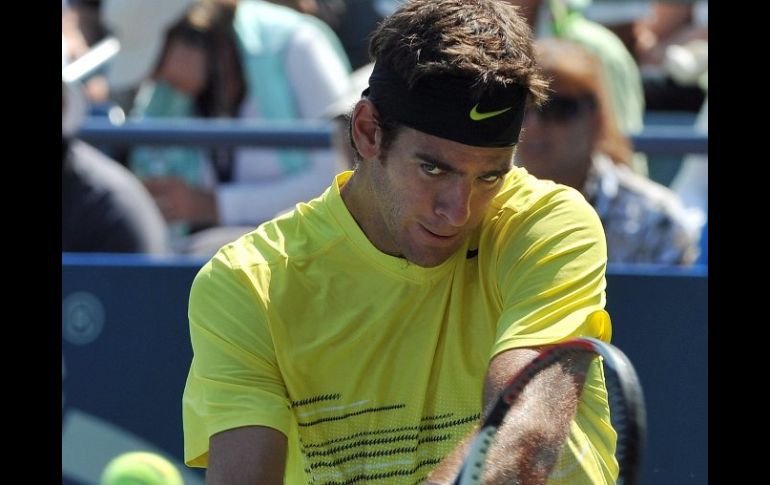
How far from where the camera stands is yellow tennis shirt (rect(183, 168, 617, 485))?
311cm

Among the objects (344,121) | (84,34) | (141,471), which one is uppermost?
(344,121)

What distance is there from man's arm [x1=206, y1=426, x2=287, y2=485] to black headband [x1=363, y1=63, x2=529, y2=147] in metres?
0.75

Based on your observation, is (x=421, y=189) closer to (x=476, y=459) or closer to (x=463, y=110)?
(x=463, y=110)

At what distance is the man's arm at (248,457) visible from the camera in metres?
2.98

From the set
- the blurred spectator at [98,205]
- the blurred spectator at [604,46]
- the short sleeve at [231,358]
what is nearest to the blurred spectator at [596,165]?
the blurred spectator at [604,46]

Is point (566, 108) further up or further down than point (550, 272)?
further down

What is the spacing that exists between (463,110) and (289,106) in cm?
328

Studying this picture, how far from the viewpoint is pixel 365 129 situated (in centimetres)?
324

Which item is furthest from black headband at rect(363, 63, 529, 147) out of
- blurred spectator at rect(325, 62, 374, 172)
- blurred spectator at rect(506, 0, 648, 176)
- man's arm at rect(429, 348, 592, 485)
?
blurred spectator at rect(506, 0, 648, 176)

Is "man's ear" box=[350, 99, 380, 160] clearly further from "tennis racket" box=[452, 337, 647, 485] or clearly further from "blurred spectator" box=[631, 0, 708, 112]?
"blurred spectator" box=[631, 0, 708, 112]

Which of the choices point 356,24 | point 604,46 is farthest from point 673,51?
point 356,24

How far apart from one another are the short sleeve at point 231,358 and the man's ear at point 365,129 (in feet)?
1.25

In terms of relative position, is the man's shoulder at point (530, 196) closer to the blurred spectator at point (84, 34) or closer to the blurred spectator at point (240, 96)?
the blurred spectator at point (240, 96)
